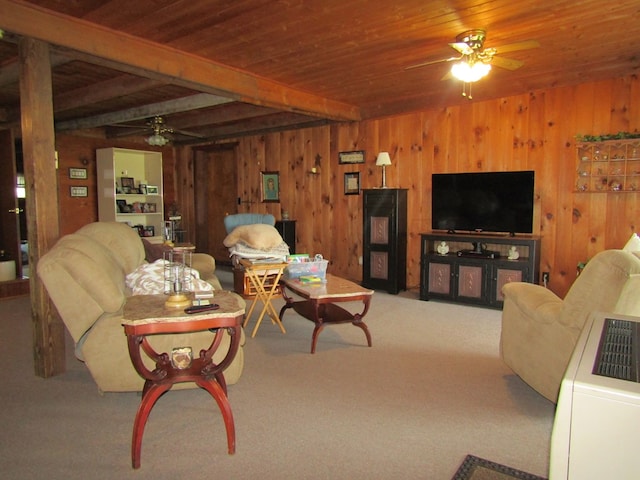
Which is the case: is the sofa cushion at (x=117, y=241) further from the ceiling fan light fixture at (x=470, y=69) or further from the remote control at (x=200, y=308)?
the ceiling fan light fixture at (x=470, y=69)

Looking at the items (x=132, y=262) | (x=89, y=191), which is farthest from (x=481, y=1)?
(x=89, y=191)

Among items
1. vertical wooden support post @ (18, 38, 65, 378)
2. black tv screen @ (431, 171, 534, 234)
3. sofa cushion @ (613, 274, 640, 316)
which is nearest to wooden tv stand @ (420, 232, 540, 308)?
black tv screen @ (431, 171, 534, 234)

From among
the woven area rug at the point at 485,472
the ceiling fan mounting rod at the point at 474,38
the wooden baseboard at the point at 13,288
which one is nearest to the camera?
the woven area rug at the point at 485,472

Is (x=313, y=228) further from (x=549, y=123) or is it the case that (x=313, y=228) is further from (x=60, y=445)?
(x=60, y=445)

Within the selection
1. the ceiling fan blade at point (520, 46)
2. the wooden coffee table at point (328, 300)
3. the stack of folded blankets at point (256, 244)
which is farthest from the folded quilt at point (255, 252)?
the ceiling fan blade at point (520, 46)

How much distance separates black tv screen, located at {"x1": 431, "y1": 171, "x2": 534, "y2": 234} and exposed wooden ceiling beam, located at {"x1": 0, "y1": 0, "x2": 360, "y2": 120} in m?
2.02

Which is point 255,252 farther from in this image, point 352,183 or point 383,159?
point 352,183

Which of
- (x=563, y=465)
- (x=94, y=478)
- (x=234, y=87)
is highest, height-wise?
(x=234, y=87)

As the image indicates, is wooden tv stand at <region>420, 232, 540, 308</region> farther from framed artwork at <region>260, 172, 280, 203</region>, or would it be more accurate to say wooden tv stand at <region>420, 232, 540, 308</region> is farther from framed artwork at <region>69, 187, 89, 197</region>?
framed artwork at <region>69, 187, 89, 197</region>

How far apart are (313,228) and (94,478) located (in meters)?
5.38

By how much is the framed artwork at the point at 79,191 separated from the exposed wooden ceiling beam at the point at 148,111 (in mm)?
961

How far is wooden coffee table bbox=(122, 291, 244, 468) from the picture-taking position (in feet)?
6.98

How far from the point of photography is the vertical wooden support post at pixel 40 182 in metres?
3.04

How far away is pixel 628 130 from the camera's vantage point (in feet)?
15.0
